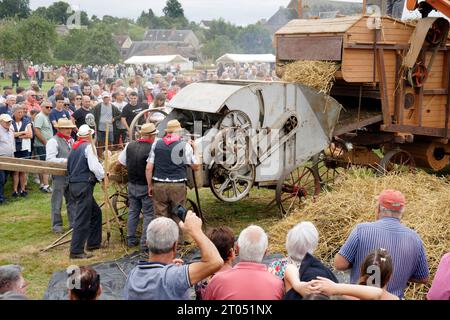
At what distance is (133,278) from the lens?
3.78 m

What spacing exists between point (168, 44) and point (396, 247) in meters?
79.8

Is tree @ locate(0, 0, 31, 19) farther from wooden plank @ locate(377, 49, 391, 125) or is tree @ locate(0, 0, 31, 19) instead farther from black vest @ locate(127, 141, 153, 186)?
black vest @ locate(127, 141, 153, 186)

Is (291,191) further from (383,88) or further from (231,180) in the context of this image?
(383,88)

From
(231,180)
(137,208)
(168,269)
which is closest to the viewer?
(168,269)

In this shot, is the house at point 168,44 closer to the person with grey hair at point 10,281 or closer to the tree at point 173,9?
the tree at point 173,9

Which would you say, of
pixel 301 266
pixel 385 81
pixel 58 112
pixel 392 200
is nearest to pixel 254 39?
pixel 58 112

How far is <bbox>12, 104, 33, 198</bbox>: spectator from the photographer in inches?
408

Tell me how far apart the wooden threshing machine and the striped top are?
16.5ft

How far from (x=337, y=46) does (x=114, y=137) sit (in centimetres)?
538

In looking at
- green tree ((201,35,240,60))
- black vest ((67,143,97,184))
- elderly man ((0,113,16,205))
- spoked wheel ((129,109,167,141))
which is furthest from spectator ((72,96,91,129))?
green tree ((201,35,240,60))

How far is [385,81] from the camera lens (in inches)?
369

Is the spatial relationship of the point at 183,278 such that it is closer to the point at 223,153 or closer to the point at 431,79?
the point at 223,153

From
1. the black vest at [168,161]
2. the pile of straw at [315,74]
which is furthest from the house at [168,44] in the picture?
the black vest at [168,161]
